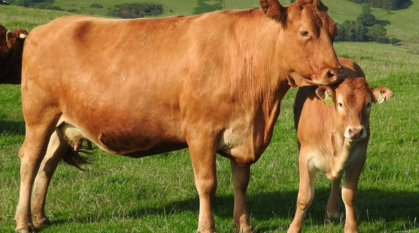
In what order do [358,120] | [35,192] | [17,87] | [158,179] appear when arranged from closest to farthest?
[358,120], [35,192], [158,179], [17,87]

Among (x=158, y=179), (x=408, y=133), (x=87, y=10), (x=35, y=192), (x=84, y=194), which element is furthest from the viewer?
(x=87, y=10)

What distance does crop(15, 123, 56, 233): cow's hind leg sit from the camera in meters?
7.03

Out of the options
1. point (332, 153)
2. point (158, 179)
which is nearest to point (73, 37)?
point (158, 179)

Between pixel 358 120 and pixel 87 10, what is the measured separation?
304 ft

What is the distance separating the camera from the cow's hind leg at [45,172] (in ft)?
24.4

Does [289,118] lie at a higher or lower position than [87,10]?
higher

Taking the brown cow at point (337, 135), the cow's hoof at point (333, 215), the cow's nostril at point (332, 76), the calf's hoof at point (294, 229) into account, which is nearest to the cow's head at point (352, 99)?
the brown cow at point (337, 135)

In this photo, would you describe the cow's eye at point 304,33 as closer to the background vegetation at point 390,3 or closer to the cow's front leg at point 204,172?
the cow's front leg at point 204,172

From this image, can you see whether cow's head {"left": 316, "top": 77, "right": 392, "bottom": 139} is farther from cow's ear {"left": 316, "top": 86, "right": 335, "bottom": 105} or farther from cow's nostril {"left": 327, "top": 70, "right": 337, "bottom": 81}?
cow's nostril {"left": 327, "top": 70, "right": 337, "bottom": 81}

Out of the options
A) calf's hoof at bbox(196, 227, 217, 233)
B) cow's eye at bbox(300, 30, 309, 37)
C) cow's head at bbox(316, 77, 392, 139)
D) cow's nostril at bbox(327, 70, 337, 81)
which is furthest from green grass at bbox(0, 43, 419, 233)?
cow's eye at bbox(300, 30, 309, 37)

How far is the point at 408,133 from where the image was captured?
11.2 meters

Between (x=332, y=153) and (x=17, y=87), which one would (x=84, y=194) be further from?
(x=17, y=87)

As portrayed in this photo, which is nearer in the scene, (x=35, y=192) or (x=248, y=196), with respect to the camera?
(x=35, y=192)

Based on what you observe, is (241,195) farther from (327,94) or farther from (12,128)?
(12,128)
